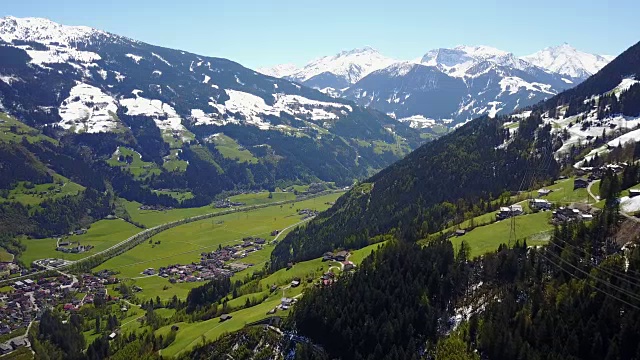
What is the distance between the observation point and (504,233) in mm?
123562

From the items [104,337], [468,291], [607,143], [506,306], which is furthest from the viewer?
[607,143]

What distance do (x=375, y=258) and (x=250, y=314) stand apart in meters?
33.2

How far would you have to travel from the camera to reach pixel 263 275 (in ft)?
602

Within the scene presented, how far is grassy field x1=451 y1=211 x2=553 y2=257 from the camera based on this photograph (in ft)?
378

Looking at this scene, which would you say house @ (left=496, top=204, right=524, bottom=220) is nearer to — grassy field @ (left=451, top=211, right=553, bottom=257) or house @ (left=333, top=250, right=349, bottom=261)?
grassy field @ (left=451, top=211, right=553, bottom=257)

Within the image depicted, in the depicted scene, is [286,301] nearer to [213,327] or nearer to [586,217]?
[213,327]

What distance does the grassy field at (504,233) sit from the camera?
378 ft

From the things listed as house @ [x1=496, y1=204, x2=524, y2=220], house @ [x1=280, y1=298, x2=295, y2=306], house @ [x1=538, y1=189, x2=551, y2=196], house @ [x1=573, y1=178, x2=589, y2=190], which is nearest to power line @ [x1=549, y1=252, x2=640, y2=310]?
house @ [x1=496, y1=204, x2=524, y2=220]

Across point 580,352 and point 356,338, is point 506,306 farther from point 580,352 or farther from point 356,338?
point 356,338

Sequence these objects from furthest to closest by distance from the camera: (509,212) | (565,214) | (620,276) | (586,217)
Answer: (509,212) < (565,214) < (586,217) < (620,276)

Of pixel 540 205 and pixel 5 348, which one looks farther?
pixel 5 348

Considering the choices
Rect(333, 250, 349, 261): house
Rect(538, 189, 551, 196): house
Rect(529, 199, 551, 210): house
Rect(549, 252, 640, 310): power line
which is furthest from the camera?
Rect(333, 250, 349, 261): house

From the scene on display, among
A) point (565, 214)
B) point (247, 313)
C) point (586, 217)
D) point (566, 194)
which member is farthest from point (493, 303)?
point (566, 194)

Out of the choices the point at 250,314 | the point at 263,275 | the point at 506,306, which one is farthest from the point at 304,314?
the point at 263,275
